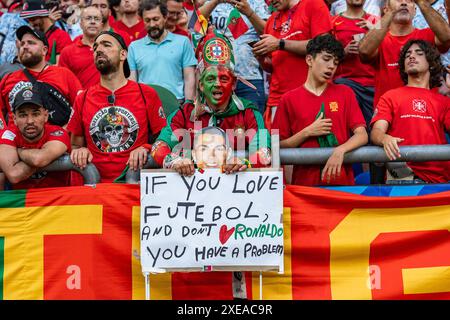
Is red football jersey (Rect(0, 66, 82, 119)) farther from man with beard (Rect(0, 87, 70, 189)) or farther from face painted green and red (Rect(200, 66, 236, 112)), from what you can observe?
face painted green and red (Rect(200, 66, 236, 112))

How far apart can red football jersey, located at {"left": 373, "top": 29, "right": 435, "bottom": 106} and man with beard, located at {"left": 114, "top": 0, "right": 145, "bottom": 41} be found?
3409mm

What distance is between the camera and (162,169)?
27.9 ft

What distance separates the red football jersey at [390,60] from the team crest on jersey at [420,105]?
1.04m

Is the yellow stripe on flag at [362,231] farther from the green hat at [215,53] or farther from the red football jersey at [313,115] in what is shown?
the green hat at [215,53]

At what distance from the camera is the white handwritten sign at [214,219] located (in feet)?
27.8

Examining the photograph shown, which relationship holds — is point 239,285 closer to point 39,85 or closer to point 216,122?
point 216,122

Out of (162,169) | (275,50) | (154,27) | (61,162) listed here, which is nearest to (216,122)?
(162,169)

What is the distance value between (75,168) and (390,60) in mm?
3245

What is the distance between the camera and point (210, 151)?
28.0ft

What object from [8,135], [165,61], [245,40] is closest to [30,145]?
[8,135]

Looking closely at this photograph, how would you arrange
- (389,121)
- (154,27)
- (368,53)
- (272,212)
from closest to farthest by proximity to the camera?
(272,212) → (389,121) → (368,53) → (154,27)

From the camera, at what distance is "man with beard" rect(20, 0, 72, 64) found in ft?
41.9

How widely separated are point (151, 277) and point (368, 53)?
3135mm

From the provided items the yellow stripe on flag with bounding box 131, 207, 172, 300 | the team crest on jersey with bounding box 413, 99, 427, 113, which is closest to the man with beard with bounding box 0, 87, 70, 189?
the yellow stripe on flag with bounding box 131, 207, 172, 300
